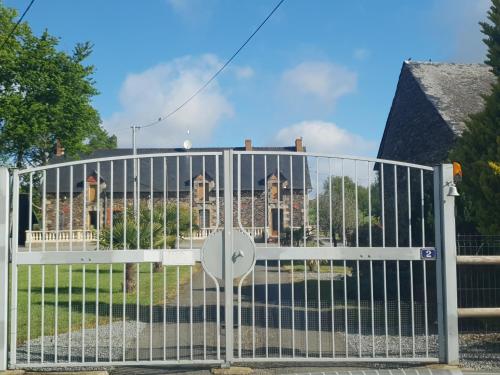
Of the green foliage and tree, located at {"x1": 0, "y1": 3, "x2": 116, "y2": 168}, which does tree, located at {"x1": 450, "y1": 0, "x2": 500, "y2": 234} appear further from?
tree, located at {"x1": 0, "y1": 3, "x2": 116, "y2": 168}

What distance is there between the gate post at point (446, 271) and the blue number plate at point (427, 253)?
0.18ft

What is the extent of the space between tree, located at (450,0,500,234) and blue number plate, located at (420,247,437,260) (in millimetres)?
2882

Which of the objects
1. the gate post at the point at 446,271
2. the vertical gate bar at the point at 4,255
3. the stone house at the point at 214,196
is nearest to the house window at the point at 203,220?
the stone house at the point at 214,196

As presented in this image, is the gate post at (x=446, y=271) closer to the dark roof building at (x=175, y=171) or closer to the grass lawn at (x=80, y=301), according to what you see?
the dark roof building at (x=175, y=171)

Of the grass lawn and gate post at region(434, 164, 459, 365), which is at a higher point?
gate post at region(434, 164, 459, 365)

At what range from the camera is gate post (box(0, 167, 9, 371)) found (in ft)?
19.7

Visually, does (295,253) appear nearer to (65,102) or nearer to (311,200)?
(311,200)

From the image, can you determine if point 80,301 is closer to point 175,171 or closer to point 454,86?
point 175,171

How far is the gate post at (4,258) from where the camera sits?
6.00 m

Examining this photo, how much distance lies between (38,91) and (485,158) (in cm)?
3675

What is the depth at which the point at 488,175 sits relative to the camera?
8727 mm

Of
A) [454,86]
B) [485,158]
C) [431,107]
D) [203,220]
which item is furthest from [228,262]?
[454,86]

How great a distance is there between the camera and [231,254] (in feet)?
20.1

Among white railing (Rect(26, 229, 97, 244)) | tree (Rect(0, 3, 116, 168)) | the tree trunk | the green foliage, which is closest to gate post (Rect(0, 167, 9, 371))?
white railing (Rect(26, 229, 97, 244))
